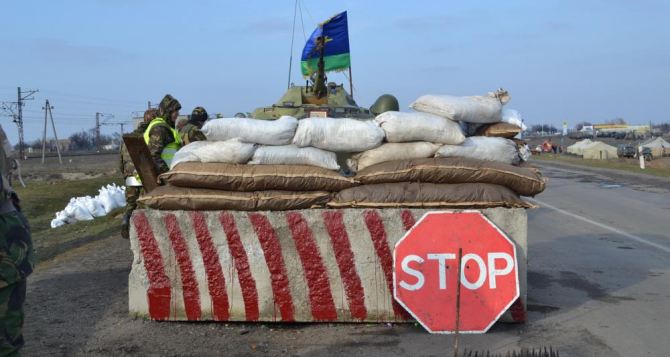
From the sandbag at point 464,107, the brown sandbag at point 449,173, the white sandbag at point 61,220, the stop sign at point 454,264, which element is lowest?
the white sandbag at point 61,220

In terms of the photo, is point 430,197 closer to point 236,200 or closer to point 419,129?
point 419,129

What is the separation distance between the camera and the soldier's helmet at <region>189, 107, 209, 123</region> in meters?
7.59

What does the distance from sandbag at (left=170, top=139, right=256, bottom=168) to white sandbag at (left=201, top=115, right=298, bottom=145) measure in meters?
0.05

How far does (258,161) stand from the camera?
18.2ft

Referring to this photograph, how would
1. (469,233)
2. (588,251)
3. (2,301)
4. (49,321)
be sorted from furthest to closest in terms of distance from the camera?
(588,251)
(49,321)
(469,233)
(2,301)

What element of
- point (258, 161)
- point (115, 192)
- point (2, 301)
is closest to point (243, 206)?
point (258, 161)

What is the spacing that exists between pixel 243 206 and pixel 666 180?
68.2ft

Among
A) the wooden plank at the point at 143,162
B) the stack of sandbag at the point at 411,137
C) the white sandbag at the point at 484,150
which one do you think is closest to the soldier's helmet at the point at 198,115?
the wooden plank at the point at 143,162

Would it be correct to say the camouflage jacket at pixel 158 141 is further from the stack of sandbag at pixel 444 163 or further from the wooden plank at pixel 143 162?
the stack of sandbag at pixel 444 163

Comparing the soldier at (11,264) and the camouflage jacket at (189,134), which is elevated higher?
the camouflage jacket at (189,134)

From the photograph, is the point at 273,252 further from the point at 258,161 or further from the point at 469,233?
the point at 469,233

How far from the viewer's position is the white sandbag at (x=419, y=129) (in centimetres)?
562

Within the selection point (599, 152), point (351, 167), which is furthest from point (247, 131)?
point (599, 152)

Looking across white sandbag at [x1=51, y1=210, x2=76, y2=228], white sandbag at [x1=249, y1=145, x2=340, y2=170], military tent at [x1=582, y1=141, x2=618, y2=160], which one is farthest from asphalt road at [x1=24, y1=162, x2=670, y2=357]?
military tent at [x1=582, y1=141, x2=618, y2=160]
